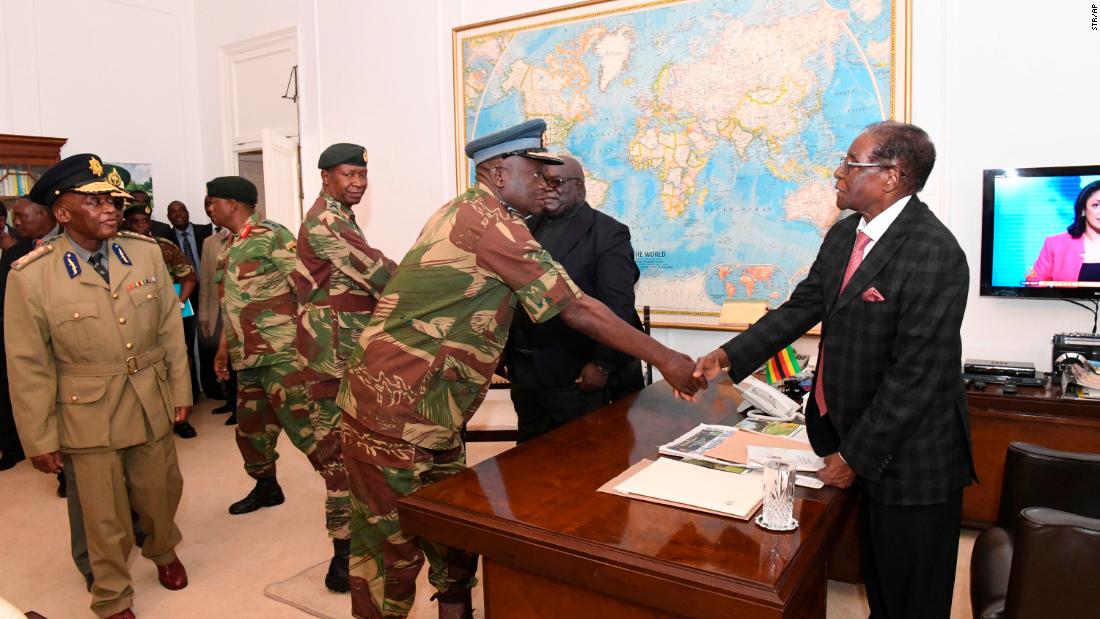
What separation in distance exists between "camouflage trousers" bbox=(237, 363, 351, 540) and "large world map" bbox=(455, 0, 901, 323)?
212 cm

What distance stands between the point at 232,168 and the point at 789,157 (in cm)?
522

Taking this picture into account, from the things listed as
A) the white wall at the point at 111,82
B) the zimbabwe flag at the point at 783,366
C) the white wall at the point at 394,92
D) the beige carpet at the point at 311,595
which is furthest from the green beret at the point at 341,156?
the white wall at the point at 111,82

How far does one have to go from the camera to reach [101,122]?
256 inches

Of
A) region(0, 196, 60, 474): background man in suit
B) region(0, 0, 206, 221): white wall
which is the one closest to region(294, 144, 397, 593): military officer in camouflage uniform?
region(0, 196, 60, 474): background man in suit

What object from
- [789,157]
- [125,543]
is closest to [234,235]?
[125,543]

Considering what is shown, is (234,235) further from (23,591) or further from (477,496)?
(477,496)

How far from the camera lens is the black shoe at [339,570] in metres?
2.95

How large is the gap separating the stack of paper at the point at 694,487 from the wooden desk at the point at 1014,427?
72.1 inches

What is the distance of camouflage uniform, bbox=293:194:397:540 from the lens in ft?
9.50

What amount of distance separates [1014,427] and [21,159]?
6888 millimetres

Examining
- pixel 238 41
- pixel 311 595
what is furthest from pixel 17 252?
pixel 311 595

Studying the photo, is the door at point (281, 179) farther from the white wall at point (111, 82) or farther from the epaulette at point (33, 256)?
the epaulette at point (33, 256)

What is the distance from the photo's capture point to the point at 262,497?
4.00 m

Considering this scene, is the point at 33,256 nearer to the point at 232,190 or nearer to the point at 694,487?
the point at 232,190
